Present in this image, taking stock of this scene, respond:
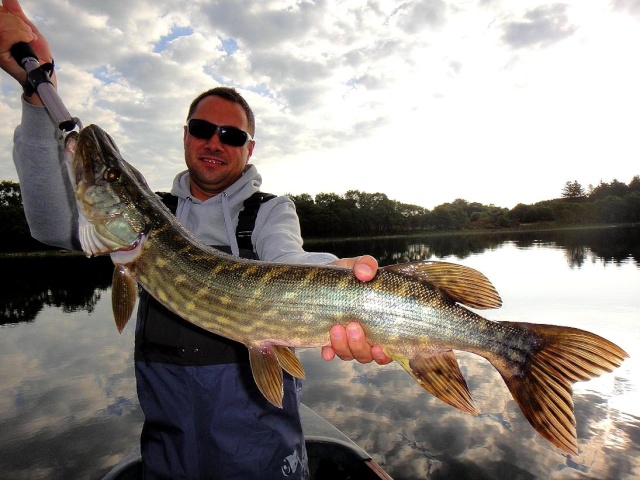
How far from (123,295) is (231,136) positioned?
154 cm

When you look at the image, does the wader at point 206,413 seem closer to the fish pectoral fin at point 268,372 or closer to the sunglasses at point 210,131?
the fish pectoral fin at point 268,372

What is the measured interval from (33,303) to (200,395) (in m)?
20.5

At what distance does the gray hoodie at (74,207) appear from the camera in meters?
2.37

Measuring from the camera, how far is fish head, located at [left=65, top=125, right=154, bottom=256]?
2.34m

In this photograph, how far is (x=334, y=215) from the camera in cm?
8506

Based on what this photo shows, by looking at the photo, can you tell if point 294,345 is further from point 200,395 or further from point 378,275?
point 200,395

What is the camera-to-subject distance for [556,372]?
196 centimetres

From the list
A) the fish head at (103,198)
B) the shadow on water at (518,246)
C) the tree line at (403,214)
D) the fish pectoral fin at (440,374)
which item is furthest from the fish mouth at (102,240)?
Answer: the tree line at (403,214)

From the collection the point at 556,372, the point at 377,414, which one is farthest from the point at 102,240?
the point at 377,414

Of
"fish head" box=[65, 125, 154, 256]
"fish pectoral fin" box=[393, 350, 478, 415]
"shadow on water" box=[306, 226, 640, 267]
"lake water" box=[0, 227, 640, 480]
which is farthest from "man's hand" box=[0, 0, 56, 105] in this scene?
"shadow on water" box=[306, 226, 640, 267]

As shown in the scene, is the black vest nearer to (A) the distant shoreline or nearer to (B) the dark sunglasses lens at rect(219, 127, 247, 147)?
(B) the dark sunglasses lens at rect(219, 127, 247, 147)

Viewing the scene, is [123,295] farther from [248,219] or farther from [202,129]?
[202,129]

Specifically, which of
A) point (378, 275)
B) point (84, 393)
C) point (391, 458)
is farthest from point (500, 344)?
point (84, 393)

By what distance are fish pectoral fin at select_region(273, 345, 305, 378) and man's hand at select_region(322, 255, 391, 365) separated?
166 millimetres
